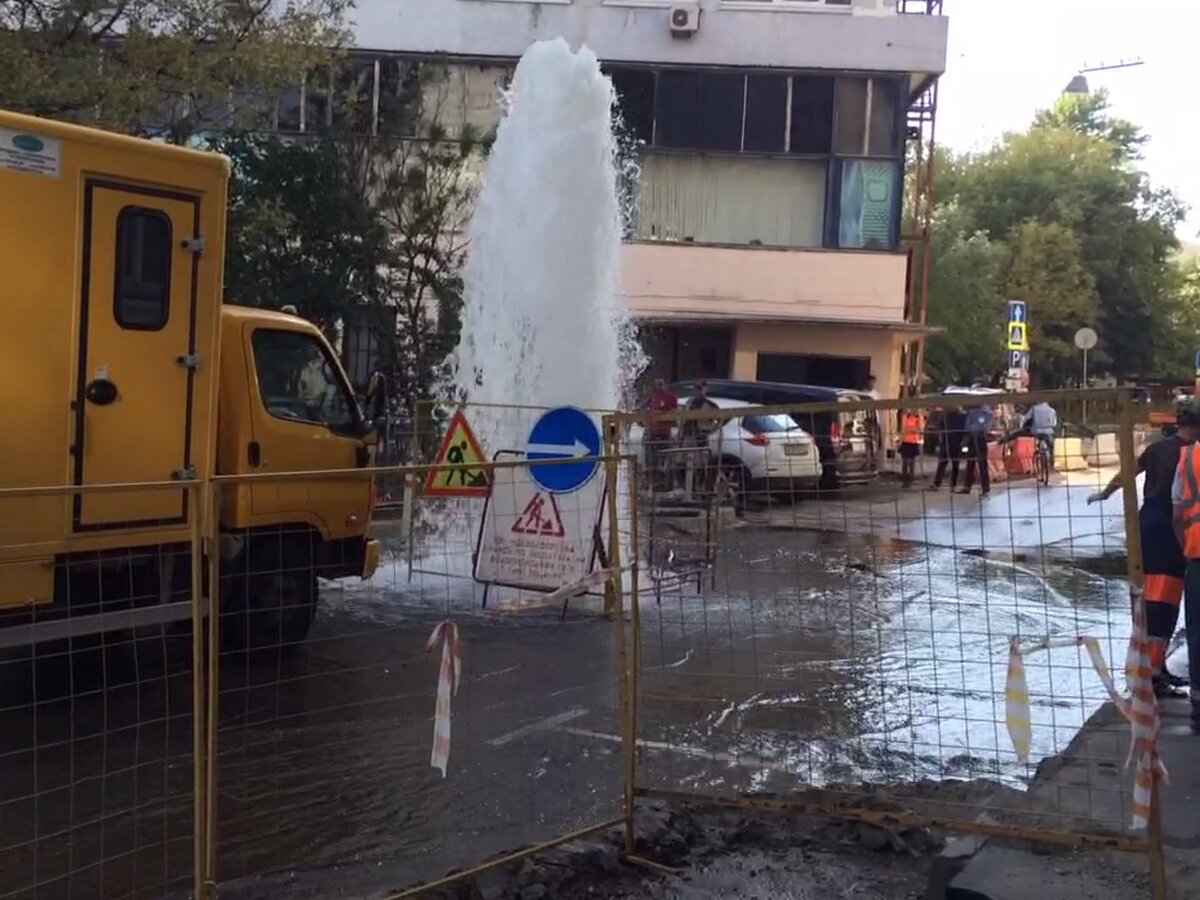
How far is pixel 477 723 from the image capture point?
7.37 metres

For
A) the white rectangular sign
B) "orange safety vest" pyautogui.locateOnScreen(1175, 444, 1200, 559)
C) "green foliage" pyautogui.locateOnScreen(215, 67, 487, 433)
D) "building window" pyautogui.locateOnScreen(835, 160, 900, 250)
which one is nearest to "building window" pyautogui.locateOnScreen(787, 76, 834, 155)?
"building window" pyautogui.locateOnScreen(835, 160, 900, 250)

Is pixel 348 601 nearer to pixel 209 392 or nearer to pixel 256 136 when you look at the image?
pixel 209 392

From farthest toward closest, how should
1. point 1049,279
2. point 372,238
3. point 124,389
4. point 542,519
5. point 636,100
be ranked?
point 1049,279, point 636,100, point 372,238, point 542,519, point 124,389

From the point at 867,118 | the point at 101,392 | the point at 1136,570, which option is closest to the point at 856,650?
the point at 1136,570

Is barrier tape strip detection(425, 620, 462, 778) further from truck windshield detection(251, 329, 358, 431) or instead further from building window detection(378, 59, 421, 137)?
building window detection(378, 59, 421, 137)

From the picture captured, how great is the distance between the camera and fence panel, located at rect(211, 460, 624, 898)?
18.0 ft

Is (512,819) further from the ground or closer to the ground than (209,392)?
closer to the ground

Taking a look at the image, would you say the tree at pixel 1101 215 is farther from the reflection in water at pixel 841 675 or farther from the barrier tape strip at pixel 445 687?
the barrier tape strip at pixel 445 687

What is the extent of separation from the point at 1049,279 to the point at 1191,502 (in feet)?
147

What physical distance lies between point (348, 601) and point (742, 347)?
71.5 ft

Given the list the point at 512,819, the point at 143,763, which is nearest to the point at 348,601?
the point at 143,763

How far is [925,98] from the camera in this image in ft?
108

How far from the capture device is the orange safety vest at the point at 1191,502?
23.2 ft

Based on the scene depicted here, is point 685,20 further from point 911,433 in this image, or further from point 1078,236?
point 1078,236
